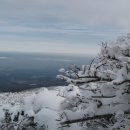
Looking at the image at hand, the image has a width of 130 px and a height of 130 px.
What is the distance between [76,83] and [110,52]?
1.38 m

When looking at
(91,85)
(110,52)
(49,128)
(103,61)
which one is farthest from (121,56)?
(49,128)

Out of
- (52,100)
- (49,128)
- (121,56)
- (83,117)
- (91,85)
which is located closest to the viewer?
(121,56)

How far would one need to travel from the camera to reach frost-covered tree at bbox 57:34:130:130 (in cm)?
783

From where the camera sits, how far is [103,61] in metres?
8.53

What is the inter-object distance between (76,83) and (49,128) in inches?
246

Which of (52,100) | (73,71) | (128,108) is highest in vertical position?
(73,71)

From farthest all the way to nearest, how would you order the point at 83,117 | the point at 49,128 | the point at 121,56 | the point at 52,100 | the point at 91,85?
the point at 52,100 → the point at 49,128 → the point at 91,85 → the point at 83,117 → the point at 121,56

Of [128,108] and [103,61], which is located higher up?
[103,61]

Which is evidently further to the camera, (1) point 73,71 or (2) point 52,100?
(2) point 52,100

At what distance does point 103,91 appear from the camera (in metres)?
8.26

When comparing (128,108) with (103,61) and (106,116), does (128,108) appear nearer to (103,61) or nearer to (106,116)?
(106,116)

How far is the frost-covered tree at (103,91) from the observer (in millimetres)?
7828

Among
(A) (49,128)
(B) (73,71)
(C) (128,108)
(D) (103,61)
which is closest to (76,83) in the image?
(B) (73,71)

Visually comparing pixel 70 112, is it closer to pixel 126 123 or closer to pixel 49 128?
pixel 126 123
